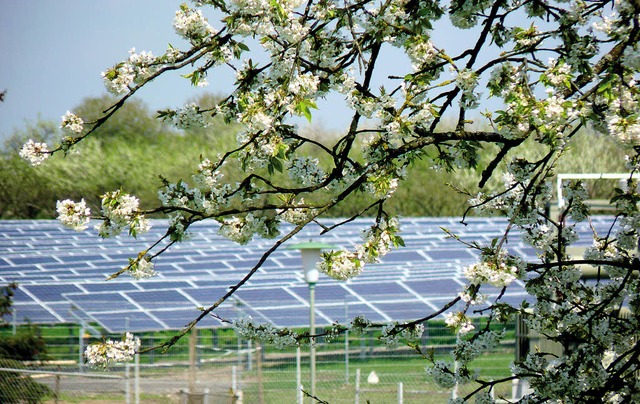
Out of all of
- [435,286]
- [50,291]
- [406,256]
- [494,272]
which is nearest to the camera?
[494,272]

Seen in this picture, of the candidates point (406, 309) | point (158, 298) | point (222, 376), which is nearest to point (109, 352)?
point (222, 376)

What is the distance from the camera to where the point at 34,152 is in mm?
3803

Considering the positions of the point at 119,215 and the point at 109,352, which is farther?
the point at 109,352

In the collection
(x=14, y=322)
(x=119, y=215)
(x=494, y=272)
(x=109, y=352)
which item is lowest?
(x=109, y=352)

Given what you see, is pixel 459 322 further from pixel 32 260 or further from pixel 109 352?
pixel 32 260

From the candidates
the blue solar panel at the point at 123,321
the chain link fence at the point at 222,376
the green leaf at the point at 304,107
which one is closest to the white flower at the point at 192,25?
the green leaf at the point at 304,107

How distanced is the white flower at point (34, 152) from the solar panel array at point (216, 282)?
8.16 m

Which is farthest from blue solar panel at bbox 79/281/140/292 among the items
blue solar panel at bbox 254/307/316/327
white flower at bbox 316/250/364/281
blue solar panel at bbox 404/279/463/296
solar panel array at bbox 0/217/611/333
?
white flower at bbox 316/250/364/281

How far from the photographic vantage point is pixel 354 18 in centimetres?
330

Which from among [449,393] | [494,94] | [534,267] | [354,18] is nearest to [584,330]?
[534,267]

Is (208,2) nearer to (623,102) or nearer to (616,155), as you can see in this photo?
(623,102)

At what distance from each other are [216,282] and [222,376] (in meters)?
1.89

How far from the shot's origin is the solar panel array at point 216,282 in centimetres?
1338

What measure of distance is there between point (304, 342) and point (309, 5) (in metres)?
1.19
